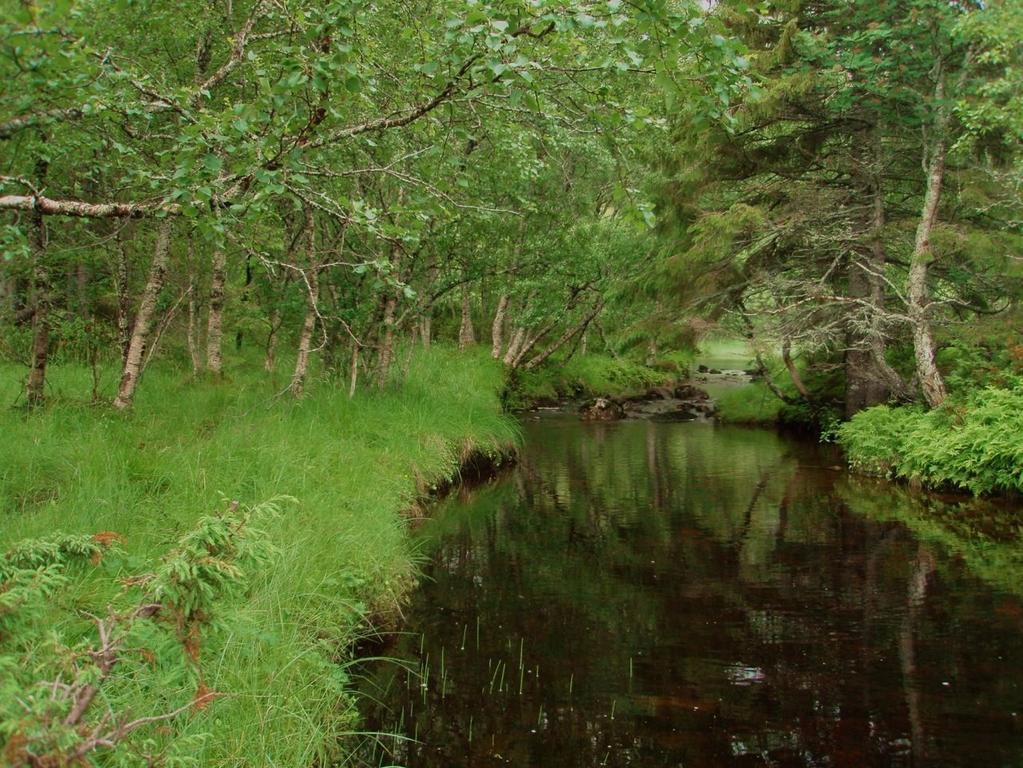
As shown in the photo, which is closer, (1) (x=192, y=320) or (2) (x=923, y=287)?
(1) (x=192, y=320)

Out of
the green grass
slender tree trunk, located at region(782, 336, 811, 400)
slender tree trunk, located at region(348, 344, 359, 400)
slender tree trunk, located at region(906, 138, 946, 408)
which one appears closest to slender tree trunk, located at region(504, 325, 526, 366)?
the green grass

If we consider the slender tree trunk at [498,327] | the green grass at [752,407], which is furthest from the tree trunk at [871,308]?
the slender tree trunk at [498,327]

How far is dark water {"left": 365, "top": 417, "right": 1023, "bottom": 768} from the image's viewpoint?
501 centimetres

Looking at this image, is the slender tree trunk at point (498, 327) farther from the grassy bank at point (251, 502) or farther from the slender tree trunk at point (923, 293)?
the slender tree trunk at point (923, 293)

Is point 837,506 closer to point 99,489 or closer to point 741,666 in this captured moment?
point 741,666

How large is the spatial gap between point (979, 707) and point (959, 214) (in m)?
12.5

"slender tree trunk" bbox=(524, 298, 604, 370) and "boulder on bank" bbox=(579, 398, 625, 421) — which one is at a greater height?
"slender tree trunk" bbox=(524, 298, 604, 370)

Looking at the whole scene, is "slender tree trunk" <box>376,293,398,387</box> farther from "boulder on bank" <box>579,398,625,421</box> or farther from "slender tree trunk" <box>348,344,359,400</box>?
"boulder on bank" <box>579,398,625,421</box>

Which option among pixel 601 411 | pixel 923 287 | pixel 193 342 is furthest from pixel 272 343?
pixel 923 287

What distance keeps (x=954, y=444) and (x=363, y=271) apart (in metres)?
10.9

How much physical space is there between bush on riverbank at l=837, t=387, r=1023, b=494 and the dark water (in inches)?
20.9

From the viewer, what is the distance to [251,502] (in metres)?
7.10

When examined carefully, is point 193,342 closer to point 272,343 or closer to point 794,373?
point 272,343

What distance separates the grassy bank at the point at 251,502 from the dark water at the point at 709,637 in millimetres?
617
